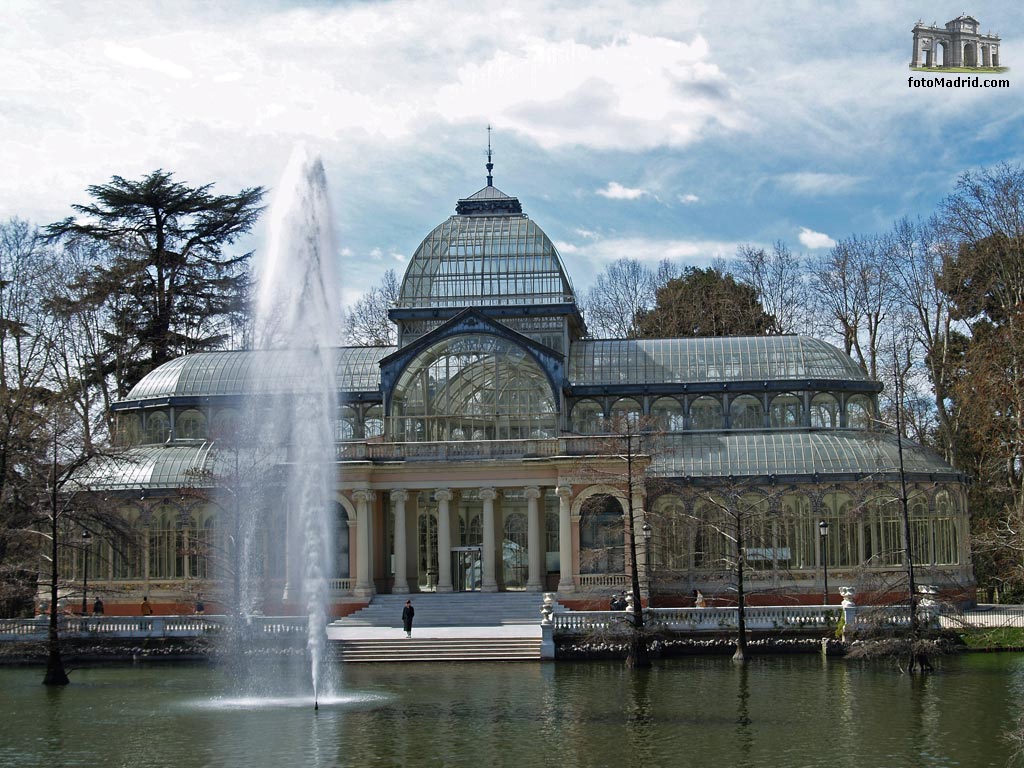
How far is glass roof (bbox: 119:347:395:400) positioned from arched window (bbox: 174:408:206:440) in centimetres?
88

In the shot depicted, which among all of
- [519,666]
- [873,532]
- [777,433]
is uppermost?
[777,433]

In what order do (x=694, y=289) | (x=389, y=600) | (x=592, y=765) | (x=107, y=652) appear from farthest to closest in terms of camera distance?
1. (x=694, y=289)
2. (x=389, y=600)
3. (x=107, y=652)
4. (x=592, y=765)

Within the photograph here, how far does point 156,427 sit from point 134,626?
16.0 meters

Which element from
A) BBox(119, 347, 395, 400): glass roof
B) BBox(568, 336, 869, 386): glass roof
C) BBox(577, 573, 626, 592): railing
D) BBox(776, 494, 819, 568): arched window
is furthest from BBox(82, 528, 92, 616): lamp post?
→ BBox(776, 494, 819, 568): arched window

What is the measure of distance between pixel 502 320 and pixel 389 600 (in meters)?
13.4

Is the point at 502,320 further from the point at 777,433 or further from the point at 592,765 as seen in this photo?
the point at 592,765

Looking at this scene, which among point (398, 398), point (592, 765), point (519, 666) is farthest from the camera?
point (398, 398)

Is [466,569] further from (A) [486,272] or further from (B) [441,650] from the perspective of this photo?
(B) [441,650]

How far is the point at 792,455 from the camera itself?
5119cm

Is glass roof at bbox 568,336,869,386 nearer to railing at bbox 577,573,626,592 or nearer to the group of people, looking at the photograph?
railing at bbox 577,573,626,592

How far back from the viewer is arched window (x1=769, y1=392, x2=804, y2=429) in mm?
54438

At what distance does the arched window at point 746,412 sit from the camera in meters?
54.6

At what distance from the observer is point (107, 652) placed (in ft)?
136

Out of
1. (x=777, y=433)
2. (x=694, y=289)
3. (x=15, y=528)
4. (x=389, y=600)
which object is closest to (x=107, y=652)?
(x=15, y=528)
